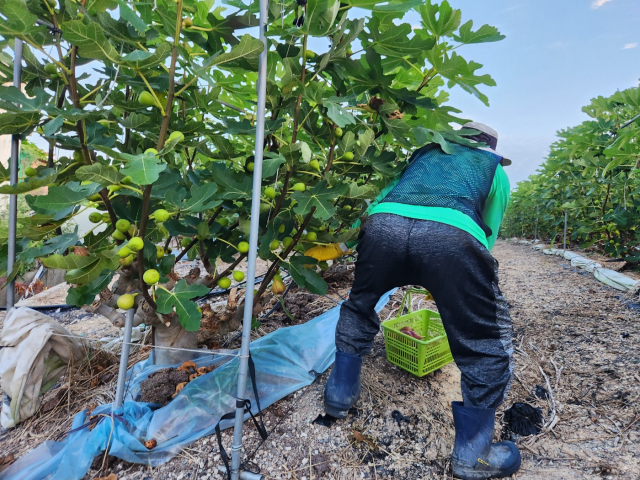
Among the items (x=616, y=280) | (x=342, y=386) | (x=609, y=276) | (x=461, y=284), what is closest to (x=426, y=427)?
(x=342, y=386)

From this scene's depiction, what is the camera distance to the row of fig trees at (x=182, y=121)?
42.7 inches

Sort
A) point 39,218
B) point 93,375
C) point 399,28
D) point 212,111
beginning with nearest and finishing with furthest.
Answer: point 39,218
point 399,28
point 212,111
point 93,375

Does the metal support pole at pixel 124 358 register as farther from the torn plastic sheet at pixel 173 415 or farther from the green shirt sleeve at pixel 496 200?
the green shirt sleeve at pixel 496 200

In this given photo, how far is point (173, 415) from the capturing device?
4.98ft

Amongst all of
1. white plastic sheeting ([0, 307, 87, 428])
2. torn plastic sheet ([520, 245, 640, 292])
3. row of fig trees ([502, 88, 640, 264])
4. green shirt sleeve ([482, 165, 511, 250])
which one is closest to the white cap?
green shirt sleeve ([482, 165, 511, 250])

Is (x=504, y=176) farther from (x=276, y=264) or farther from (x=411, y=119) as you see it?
(x=276, y=264)

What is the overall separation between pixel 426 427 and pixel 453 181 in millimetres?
1143

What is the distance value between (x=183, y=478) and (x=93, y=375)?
34.8 inches

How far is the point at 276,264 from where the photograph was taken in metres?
1.73

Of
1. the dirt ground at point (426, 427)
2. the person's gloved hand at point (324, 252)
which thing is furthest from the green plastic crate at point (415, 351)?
the person's gloved hand at point (324, 252)

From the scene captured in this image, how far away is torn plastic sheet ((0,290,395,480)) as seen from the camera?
1.33 meters

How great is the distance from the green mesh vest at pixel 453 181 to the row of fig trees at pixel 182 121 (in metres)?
0.11

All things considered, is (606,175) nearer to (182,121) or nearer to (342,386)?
(342,386)

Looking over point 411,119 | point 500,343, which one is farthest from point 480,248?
point 411,119
